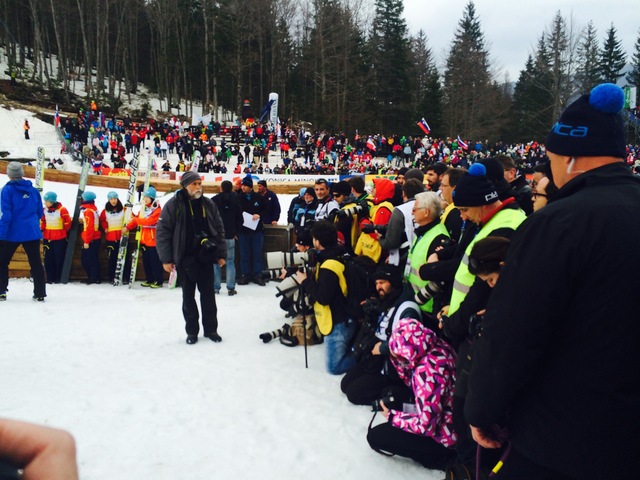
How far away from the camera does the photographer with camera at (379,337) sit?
152 inches

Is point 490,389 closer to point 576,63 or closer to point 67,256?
point 67,256

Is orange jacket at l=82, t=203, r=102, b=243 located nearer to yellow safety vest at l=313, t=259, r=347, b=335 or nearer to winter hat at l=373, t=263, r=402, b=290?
yellow safety vest at l=313, t=259, r=347, b=335

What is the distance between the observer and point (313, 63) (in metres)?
48.1

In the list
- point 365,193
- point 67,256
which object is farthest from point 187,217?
point 67,256

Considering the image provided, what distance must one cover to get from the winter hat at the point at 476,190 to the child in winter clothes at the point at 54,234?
25.4 ft

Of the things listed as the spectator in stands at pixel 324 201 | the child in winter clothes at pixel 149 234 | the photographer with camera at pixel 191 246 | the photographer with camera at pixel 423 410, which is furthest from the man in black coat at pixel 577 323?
the child in winter clothes at pixel 149 234

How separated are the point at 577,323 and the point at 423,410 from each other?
1929 mm

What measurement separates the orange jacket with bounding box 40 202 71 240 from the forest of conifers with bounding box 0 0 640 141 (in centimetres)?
3800

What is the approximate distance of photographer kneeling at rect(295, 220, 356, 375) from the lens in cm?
459

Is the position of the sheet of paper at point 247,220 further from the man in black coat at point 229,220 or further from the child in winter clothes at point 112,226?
the child in winter clothes at point 112,226

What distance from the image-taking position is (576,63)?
4184 cm

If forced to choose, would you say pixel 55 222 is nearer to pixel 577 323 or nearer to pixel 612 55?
pixel 577 323

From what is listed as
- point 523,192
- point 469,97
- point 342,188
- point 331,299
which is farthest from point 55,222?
point 469,97

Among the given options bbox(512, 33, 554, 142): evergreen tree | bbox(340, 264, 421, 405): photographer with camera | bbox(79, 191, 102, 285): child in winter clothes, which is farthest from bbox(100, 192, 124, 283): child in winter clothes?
bbox(512, 33, 554, 142): evergreen tree
